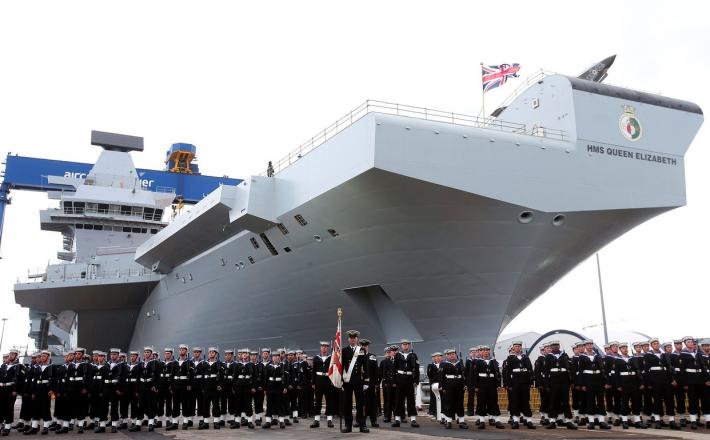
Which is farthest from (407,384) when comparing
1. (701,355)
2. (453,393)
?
(701,355)

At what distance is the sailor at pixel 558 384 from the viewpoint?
32.0 ft

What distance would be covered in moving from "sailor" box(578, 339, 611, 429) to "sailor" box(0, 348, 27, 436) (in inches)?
373

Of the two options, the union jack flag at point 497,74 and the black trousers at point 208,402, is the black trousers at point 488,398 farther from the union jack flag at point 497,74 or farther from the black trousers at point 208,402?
the union jack flag at point 497,74

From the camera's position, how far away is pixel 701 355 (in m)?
10.1

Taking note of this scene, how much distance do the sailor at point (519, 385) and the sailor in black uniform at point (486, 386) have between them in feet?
0.68

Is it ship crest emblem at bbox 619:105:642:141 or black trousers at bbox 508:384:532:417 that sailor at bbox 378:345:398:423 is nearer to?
black trousers at bbox 508:384:532:417

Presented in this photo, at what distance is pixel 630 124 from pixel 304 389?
9.75m

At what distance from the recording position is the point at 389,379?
33.0 feet

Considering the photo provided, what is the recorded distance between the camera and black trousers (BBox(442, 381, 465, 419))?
980 cm

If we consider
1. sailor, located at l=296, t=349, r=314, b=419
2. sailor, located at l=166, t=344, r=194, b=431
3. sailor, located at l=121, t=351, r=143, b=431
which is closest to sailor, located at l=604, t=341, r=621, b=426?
sailor, located at l=296, t=349, r=314, b=419

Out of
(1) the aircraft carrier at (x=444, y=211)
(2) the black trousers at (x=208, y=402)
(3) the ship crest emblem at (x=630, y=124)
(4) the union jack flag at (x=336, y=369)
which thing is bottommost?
(2) the black trousers at (x=208, y=402)

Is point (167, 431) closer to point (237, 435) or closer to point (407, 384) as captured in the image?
point (237, 435)

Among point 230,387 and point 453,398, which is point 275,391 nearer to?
point 230,387

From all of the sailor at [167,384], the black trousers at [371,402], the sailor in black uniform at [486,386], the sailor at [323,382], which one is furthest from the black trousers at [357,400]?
the sailor at [167,384]
